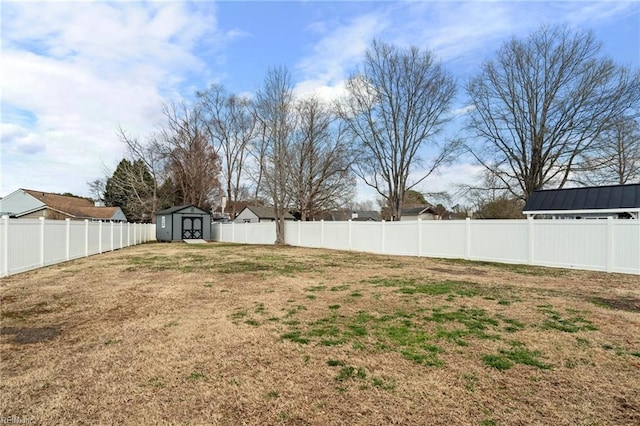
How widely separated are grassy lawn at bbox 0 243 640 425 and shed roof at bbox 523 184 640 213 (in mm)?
7483

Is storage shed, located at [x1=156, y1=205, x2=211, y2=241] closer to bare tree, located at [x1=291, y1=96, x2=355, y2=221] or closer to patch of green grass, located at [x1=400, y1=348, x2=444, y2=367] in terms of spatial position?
bare tree, located at [x1=291, y1=96, x2=355, y2=221]

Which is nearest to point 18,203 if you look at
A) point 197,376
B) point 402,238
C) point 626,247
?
point 402,238

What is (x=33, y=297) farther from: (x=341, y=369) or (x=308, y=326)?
(x=341, y=369)

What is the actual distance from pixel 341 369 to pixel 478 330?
205 cm

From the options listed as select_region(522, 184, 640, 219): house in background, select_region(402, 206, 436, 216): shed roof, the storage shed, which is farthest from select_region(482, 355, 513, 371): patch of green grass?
select_region(402, 206, 436, 216): shed roof

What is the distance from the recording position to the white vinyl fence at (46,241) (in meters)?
8.23

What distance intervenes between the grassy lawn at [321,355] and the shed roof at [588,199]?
7.48 meters

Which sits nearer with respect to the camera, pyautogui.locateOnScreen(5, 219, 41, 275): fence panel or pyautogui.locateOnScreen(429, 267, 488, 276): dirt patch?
pyautogui.locateOnScreen(5, 219, 41, 275): fence panel

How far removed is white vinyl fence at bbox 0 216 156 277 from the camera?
8.23 metres

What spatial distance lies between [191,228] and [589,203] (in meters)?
25.2

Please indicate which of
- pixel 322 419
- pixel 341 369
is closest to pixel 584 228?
pixel 341 369

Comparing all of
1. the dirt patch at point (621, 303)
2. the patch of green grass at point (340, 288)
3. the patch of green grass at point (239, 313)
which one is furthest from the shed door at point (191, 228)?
the dirt patch at point (621, 303)

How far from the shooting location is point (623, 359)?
347cm

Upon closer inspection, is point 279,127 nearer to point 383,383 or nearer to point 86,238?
point 86,238
